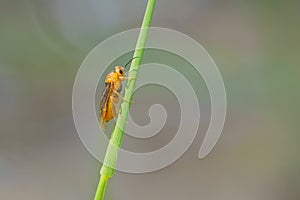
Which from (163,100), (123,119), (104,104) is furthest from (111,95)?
(163,100)

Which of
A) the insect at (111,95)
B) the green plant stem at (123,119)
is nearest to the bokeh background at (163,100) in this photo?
the insect at (111,95)

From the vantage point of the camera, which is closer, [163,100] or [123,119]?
[123,119]

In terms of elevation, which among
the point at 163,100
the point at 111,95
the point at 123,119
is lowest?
the point at 123,119

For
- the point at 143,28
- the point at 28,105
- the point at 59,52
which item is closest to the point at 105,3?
the point at 59,52

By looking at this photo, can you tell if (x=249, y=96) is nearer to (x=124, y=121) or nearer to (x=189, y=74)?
(x=189, y=74)

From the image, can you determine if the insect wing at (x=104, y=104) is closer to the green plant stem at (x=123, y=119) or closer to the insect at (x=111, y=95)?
the insect at (x=111, y=95)

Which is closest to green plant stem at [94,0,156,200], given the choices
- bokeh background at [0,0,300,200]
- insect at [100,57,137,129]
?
insect at [100,57,137,129]

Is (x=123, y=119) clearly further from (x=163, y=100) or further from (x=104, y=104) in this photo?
(x=163, y=100)

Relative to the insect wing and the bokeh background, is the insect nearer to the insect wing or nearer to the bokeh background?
the insect wing
